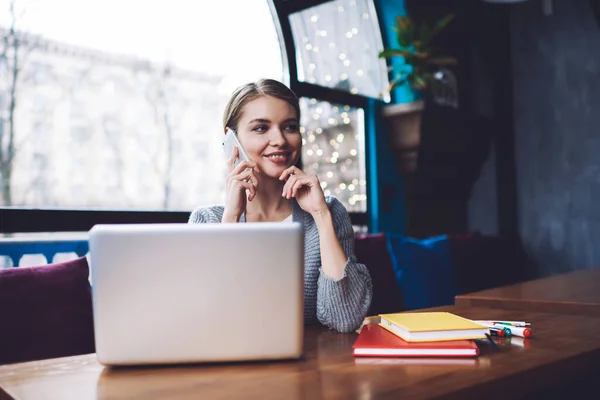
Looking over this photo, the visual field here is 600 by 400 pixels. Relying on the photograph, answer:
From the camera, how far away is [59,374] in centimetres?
92

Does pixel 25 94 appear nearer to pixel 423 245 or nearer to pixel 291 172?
pixel 291 172

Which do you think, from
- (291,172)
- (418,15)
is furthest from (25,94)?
(418,15)

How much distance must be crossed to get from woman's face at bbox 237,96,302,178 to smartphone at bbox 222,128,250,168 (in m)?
0.03

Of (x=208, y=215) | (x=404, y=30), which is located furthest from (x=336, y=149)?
(x=208, y=215)

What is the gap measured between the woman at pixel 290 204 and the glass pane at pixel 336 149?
1398mm

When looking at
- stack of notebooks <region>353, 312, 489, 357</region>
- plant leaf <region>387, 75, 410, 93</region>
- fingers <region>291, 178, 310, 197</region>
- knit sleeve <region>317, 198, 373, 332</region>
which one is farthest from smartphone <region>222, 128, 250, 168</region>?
plant leaf <region>387, 75, 410, 93</region>

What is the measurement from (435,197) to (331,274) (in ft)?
8.11

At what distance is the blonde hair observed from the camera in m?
1.63

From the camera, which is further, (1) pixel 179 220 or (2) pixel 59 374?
(1) pixel 179 220

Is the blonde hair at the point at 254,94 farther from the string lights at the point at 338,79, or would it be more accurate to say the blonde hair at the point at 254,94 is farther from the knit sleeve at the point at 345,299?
the string lights at the point at 338,79

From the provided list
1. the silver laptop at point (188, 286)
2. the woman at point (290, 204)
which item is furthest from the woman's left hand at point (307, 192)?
the silver laptop at point (188, 286)

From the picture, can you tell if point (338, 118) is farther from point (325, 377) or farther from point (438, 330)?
point (325, 377)

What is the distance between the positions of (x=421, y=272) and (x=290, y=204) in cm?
118

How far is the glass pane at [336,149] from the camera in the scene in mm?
3139
